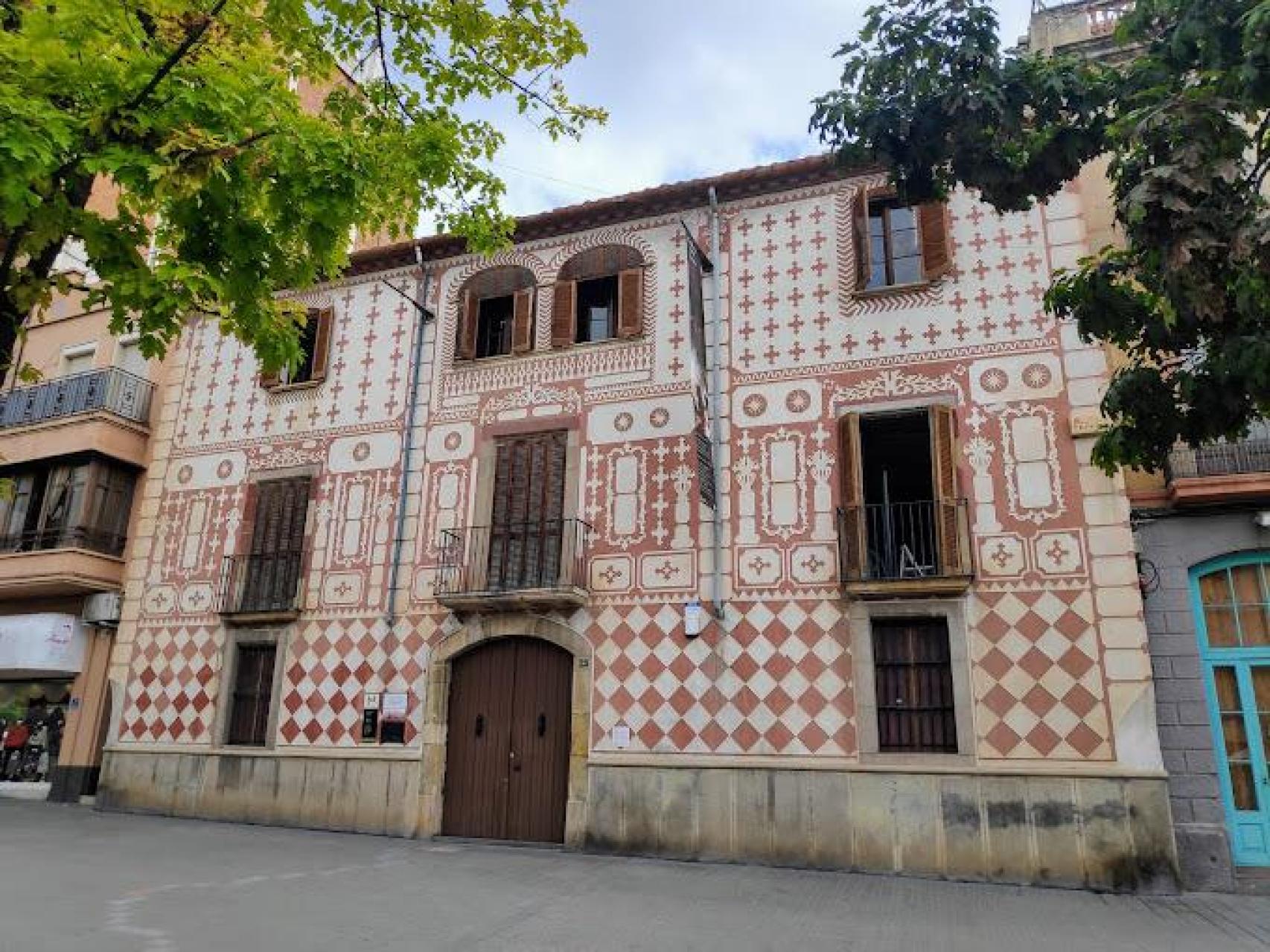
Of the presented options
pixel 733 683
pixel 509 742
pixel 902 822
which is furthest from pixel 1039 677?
pixel 509 742

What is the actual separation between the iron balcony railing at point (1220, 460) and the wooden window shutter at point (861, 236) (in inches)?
183

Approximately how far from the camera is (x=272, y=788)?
13.9 metres

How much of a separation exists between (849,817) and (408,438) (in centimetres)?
895

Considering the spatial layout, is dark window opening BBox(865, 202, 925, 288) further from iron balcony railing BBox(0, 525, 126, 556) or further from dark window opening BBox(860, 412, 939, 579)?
iron balcony railing BBox(0, 525, 126, 556)

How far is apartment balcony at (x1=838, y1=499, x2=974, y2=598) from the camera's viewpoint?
11.2 meters

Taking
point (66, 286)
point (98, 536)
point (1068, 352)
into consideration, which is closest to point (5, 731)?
point (98, 536)

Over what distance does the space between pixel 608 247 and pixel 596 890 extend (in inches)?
385

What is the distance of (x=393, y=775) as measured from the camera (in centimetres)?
1327

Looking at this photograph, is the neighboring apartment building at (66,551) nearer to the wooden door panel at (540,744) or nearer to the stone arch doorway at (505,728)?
the stone arch doorway at (505,728)

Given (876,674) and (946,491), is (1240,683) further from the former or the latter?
(876,674)

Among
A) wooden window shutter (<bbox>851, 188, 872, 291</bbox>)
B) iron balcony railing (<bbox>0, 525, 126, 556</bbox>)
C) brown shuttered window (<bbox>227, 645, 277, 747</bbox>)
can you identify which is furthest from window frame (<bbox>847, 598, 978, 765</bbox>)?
iron balcony railing (<bbox>0, 525, 126, 556</bbox>)

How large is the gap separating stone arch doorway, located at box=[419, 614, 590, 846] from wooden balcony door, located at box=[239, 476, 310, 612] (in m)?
3.29

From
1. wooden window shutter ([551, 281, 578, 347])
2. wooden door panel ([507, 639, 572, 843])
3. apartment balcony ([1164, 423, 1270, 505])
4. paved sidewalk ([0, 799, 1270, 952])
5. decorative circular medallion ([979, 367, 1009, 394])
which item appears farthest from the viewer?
wooden window shutter ([551, 281, 578, 347])

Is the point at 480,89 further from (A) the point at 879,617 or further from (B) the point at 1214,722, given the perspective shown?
Answer: (B) the point at 1214,722
